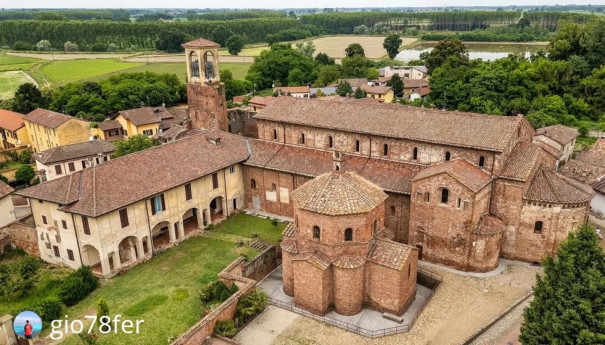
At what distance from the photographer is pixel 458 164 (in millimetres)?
35406

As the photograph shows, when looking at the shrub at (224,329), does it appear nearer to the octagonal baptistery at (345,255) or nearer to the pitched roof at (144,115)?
the octagonal baptistery at (345,255)

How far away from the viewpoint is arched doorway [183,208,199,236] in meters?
44.0

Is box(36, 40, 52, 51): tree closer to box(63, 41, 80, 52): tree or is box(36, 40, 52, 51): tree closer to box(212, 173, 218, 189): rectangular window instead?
box(63, 41, 80, 52): tree

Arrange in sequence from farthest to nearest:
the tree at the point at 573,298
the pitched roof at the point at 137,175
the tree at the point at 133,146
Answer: the tree at the point at 133,146, the pitched roof at the point at 137,175, the tree at the point at 573,298

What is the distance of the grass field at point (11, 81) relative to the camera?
10003 centimetres

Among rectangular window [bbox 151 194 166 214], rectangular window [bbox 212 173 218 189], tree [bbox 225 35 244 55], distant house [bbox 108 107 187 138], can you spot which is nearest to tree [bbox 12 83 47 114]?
distant house [bbox 108 107 187 138]

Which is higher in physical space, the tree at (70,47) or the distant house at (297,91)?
the tree at (70,47)

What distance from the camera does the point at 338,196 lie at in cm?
3075

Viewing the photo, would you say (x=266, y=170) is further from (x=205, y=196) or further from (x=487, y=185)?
(x=487, y=185)

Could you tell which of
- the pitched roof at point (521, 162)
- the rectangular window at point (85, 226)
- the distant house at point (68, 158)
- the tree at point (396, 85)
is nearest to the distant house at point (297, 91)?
the tree at point (396, 85)

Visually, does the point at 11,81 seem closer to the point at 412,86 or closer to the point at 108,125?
the point at 108,125

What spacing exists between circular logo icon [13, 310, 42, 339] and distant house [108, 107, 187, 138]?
169ft

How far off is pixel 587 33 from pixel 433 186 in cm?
6569

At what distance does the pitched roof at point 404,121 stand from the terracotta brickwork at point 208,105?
312 inches
